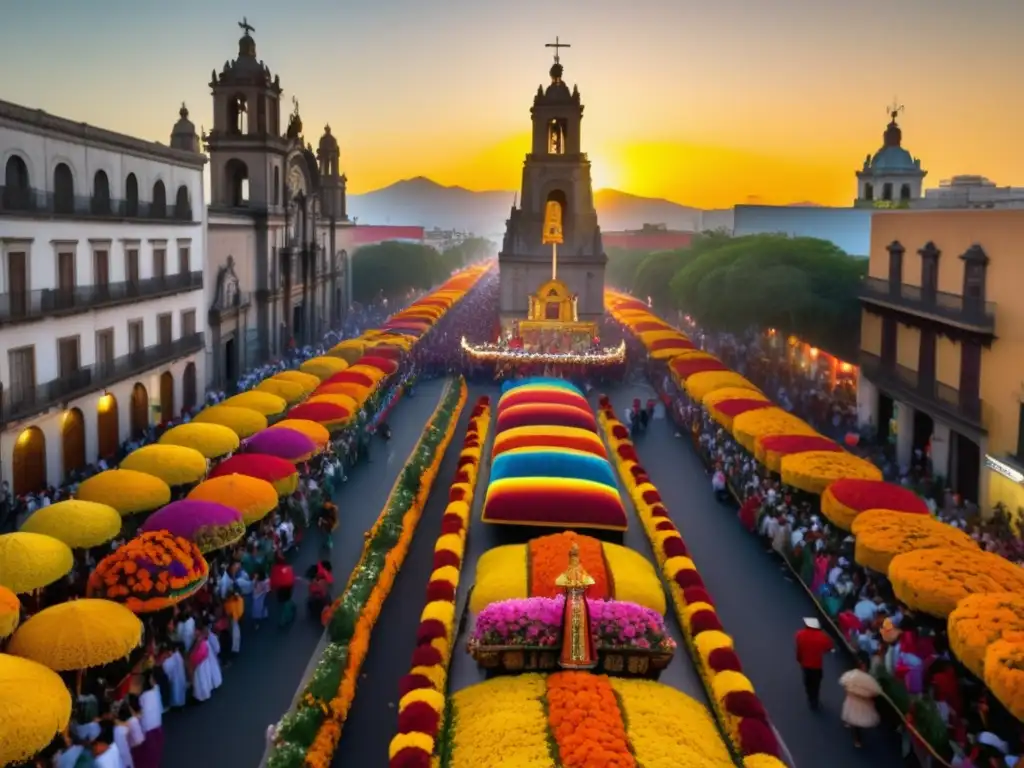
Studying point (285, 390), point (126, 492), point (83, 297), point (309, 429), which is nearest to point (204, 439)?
point (309, 429)

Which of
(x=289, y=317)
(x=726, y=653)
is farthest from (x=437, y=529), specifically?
(x=289, y=317)

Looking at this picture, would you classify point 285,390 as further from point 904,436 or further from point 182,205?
point 904,436

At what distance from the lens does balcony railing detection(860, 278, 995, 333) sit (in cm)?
3019

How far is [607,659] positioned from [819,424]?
2848cm

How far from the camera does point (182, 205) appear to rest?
1839 inches

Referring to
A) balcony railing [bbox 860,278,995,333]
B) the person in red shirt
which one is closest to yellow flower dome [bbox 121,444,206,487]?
the person in red shirt

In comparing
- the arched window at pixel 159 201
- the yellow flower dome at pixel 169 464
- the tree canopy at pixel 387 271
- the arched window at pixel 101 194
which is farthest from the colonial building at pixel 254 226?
the tree canopy at pixel 387 271

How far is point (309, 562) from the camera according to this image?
82.1ft

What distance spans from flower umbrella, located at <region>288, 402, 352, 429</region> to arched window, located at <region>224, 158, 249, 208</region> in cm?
3110

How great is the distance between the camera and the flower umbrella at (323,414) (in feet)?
107

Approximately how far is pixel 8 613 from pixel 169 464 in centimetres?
1010

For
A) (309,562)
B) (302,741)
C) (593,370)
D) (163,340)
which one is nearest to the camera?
(302,741)

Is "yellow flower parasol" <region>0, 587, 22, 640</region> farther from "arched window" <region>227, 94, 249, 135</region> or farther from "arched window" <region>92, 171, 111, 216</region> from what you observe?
"arched window" <region>227, 94, 249, 135</region>

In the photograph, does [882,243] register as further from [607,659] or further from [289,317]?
[289,317]
